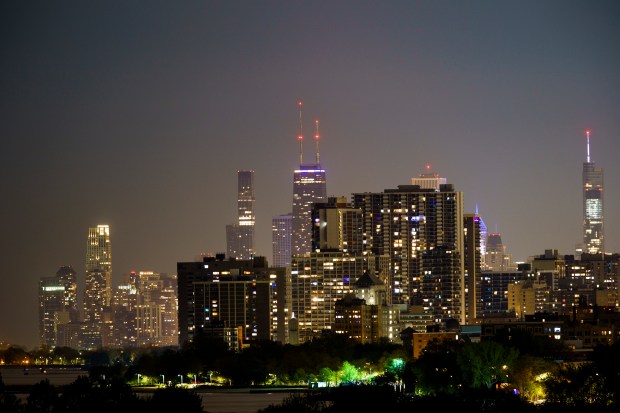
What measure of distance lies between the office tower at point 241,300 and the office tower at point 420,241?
10697 millimetres

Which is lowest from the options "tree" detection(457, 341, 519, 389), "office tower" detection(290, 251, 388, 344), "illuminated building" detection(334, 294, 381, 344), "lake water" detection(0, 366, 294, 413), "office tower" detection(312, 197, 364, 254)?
"lake water" detection(0, 366, 294, 413)

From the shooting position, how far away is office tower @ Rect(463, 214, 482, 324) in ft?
562

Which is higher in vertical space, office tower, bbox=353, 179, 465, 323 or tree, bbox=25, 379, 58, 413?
office tower, bbox=353, 179, 465, 323

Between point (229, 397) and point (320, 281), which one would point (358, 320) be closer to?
point (320, 281)

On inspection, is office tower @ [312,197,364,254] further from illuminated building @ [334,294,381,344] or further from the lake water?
the lake water

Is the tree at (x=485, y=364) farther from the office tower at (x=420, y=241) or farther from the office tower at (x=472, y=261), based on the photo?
the office tower at (x=472, y=261)

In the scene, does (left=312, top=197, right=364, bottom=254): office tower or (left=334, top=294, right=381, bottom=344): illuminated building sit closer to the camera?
(left=334, top=294, right=381, bottom=344): illuminated building

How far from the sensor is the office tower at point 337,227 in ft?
556

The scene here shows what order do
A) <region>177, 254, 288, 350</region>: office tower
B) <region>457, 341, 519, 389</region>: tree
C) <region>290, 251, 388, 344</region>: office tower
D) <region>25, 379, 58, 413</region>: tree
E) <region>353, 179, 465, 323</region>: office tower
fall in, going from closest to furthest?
<region>25, 379, 58, 413</region>: tree, <region>457, 341, 519, 389</region>: tree, <region>177, 254, 288, 350</region>: office tower, <region>290, 251, 388, 344</region>: office tower, <region>353, 179, 465, 323</region>: office tower

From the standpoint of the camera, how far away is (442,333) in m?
132

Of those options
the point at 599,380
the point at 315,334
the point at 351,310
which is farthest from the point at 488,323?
the point at 599,380

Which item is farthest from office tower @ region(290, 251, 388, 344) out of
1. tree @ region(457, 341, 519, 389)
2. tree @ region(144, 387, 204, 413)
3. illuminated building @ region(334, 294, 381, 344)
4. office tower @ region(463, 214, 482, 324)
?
tree @ region(144, 387, 204, 413)

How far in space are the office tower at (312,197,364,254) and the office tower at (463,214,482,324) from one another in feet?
36.4

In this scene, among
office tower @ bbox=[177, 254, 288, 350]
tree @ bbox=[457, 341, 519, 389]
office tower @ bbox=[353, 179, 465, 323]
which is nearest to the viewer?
tree @ bbox=[457, 341, 519, 389]
